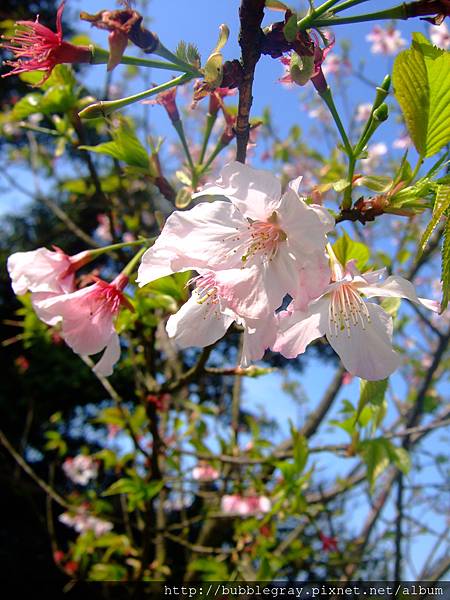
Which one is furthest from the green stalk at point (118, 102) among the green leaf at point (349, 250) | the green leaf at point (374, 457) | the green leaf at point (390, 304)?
the green leaf at point (374, 457)

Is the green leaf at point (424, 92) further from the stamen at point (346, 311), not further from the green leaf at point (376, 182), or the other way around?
the stamen at point (346, 311)

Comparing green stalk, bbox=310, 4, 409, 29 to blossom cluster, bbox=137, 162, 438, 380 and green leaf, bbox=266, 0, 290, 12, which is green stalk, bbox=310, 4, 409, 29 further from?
blossom cluster, bbox=137, 162, 438, 380

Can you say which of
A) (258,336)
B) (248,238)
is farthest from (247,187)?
(258,336)

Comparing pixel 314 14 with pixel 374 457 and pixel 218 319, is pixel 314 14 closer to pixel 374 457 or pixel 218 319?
pixel 218 319

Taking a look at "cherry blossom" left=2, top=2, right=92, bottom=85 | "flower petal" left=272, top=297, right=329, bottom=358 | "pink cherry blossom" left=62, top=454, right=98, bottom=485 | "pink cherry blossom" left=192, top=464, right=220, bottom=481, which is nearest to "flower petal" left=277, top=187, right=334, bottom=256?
"flower petal" left=272, top=297, right=329, bottom=358

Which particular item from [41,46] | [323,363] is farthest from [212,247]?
[323,363]

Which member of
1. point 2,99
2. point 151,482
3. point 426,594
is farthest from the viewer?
point 2,99

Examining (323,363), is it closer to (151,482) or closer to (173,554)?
(173,554)
